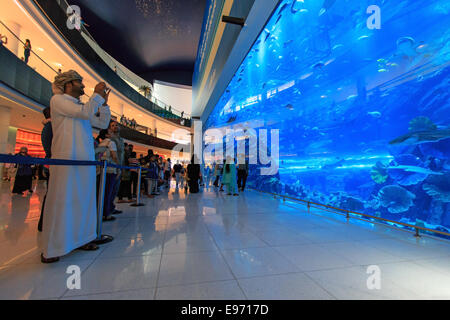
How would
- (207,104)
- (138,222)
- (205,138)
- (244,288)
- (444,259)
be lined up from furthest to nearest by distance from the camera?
(205,138) < (207,104) < (138,222) < (444,259) < (244,288)

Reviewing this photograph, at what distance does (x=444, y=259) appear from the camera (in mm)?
1852

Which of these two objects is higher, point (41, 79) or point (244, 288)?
point (41, 79)

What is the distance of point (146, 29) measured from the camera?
725 inches

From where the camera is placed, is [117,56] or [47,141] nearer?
[47,141]

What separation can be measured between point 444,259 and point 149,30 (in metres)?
24.0

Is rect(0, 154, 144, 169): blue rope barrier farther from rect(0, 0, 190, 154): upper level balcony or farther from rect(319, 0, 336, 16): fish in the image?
rect(0, 0, 190, 154): upper level balcony

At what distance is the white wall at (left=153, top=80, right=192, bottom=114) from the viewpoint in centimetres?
2883

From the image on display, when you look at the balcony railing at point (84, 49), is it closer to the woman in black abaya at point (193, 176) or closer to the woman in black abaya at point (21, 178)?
the woman in black abaya at point (21, 178)

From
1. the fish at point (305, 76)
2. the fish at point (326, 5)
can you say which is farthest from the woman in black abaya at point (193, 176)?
the fish at point (326, 5)

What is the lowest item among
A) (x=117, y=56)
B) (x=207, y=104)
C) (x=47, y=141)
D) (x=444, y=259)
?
(x=444, y=259)

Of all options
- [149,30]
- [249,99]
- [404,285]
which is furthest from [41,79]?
[149,30]

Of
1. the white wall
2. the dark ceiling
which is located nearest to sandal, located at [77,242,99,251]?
the dark ceiling

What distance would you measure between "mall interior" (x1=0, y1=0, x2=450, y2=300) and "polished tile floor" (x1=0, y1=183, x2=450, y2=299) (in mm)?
15
